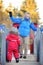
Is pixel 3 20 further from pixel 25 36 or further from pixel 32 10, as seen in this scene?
pixel 25 36

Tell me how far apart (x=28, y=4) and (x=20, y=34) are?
62.2 ft

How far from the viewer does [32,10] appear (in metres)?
24.8

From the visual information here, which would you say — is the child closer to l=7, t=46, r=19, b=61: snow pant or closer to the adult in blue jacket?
l=7, t=46, r=19, b=61: snow pant

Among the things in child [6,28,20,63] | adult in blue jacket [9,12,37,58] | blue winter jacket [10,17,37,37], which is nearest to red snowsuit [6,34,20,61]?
child [6,28,20,63]

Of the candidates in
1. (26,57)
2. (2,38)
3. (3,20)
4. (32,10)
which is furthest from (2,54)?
(32,10)

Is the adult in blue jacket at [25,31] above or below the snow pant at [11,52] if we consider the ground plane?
above

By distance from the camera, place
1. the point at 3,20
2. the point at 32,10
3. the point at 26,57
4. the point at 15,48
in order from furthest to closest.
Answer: the point at 32,10 < the point at 3,20 < the point at 26,57 < the point at 15,48

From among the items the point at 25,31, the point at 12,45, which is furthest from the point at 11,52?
the point at 25,31

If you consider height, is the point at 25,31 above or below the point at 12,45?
above

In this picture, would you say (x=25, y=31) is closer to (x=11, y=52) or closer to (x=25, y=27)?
(x=25, y=27)

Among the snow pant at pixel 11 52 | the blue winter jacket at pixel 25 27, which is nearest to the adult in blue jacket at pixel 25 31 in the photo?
the blue winter jacket at pixel 25 27

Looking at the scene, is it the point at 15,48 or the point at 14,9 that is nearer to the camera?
the point at 15,48

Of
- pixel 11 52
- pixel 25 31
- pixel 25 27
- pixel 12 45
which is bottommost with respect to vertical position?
pixel 11 52

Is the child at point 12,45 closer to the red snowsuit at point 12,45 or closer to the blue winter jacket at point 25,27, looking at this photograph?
the red snowsuit at point 12,45
